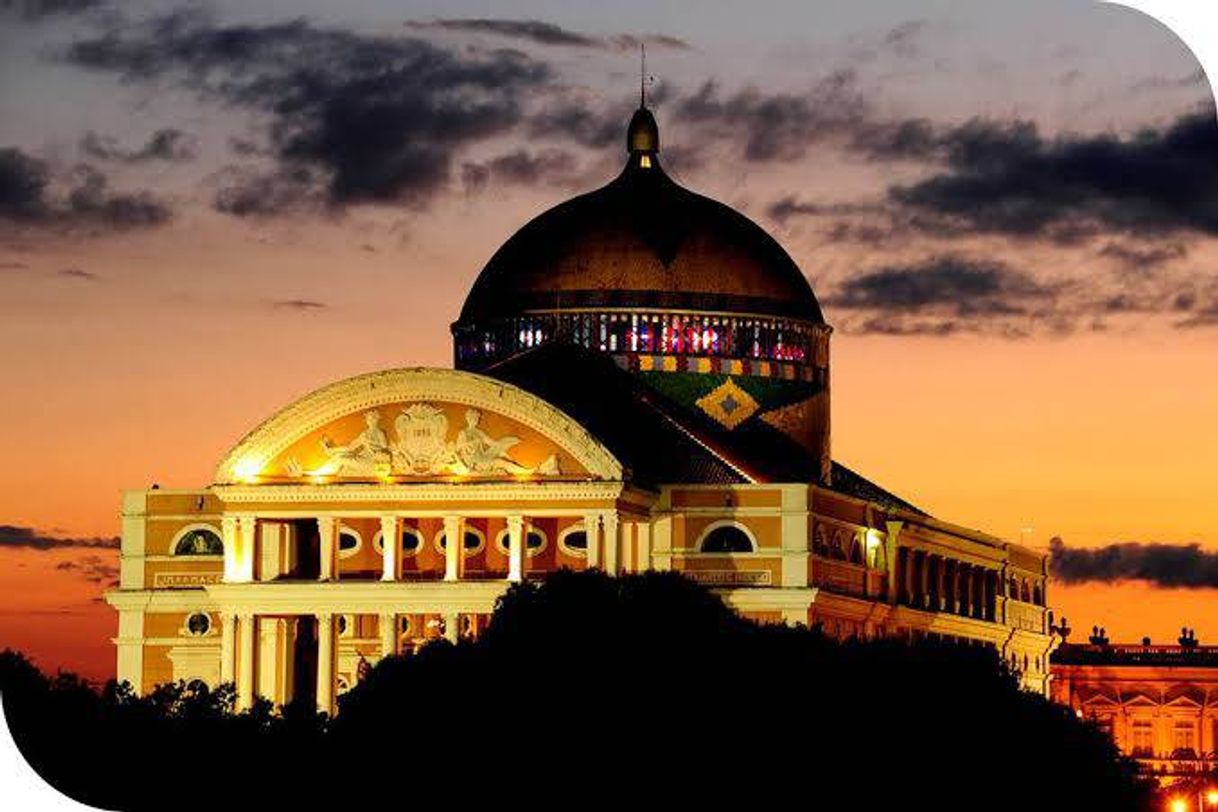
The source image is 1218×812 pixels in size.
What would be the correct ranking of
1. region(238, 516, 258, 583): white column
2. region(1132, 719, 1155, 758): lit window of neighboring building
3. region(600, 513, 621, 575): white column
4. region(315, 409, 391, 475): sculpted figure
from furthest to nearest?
region(1132, 719, 1155, 758): lit window of neighboring building
region(238, 516, 258, 583): white column
region(315, 409, 391, 475): sculpted figure
region(600, 513, 621, 575): white column

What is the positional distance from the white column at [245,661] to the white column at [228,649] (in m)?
0.16

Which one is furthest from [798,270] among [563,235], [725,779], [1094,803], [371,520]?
[725,779]

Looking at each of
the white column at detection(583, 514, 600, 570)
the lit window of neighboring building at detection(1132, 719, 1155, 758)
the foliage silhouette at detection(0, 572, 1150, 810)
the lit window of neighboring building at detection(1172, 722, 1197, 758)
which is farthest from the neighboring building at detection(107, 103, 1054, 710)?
the lit window of neighboring building at detection(1172, 722, 1197, 758)

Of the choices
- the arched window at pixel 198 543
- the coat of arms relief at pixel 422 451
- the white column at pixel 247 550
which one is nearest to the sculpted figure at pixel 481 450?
the coat of arms relief at pixel 422 451

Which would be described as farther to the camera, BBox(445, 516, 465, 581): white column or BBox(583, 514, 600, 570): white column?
BBox(445, 516, 465, 581): white column

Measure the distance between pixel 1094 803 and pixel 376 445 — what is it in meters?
26.7

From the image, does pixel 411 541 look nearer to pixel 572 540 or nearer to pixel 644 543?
pixel 572 540

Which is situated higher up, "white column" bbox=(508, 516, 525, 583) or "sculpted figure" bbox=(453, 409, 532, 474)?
"sculpted figure" bbox=(453, 409, 532, 474)

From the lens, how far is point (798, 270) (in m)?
132

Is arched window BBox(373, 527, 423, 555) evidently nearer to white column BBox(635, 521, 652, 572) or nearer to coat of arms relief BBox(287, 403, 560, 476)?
coat of arms relief BBox(287, 403, 560, 476)

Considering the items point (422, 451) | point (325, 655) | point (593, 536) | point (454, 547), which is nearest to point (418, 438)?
point (422, 451)

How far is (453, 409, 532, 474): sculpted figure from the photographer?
117 metres

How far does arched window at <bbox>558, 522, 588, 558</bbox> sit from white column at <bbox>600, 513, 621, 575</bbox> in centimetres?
478

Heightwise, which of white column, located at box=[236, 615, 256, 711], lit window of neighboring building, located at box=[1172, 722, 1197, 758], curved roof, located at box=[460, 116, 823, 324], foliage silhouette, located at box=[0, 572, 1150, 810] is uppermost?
curved roof, located at box=[460, 116, 823, 324]
